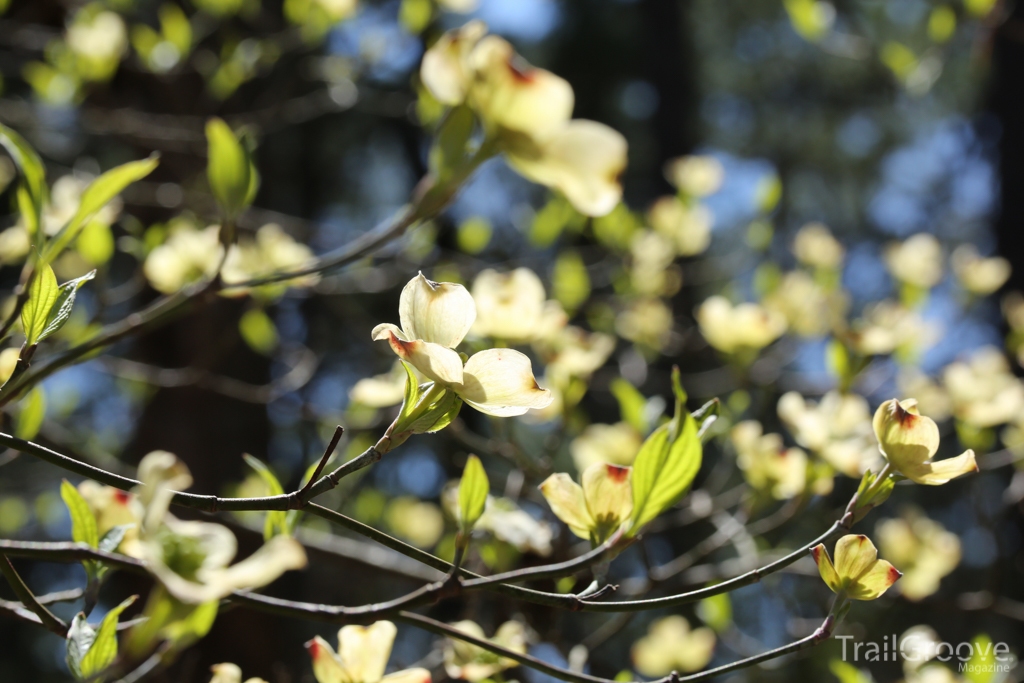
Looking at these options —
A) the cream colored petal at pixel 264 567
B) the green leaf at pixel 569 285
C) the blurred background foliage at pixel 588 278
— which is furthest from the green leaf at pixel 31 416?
the green leaf at pixel 569 285

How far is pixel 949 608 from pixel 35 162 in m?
0.94

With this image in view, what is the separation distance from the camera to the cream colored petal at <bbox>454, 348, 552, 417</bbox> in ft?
1.12

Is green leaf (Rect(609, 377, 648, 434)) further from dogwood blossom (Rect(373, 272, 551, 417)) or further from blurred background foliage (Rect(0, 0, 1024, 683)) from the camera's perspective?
dogwood blossom (Rect(373, 272, 551, 417))

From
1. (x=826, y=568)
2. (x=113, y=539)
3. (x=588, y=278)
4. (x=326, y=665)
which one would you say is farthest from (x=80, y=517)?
(x=588, y=278)

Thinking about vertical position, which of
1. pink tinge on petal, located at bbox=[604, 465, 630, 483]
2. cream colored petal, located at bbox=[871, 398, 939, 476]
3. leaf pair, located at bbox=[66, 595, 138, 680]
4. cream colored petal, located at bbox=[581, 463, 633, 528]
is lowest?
leaf pair, located at bbox=[66, 595, 138, 680]

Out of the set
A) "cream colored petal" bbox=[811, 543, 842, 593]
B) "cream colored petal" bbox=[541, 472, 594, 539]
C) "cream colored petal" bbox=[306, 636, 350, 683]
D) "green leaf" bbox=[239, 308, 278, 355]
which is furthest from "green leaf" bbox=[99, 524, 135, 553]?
"green leaf" bbox=[239, 308, 278, 355]

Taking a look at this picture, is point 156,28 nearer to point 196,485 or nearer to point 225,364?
point 225,364

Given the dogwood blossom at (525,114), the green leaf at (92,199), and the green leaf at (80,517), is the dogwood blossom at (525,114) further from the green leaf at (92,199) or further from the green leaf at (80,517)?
the green leaf at (80,517)

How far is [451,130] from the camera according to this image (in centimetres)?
33

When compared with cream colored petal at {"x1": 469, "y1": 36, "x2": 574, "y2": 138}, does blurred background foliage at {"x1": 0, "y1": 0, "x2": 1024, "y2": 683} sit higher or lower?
lower

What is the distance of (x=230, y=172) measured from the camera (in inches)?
16.1

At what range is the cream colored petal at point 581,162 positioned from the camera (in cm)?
30

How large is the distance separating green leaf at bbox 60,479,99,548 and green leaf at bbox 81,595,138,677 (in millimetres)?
77

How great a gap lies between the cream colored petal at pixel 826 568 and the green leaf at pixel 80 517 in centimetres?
35
